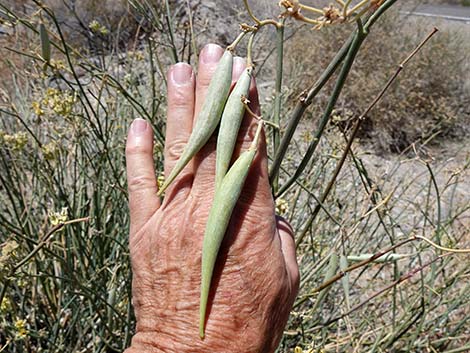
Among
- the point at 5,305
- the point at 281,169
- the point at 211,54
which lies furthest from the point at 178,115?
the point at 5,305

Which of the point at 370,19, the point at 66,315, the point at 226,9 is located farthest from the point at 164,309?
the point at 226,9

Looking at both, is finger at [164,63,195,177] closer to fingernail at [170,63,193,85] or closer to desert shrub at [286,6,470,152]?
fingernail at [170,63,193,85]

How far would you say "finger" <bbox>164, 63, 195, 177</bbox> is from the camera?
97 centimetres

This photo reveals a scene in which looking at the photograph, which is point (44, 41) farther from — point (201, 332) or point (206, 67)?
point (201, 332)

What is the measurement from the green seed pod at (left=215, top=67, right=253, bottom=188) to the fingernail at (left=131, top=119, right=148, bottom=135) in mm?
284

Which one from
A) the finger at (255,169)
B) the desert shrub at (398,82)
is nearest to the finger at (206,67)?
the finger at (255,169)

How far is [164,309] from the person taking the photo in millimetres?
923

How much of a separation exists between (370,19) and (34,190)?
168 centimetres

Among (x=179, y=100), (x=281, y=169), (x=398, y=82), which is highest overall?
(x=179, y=100)

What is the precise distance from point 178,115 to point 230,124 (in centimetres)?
21

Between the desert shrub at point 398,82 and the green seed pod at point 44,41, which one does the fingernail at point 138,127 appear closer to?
the green seed pod at point 44,41

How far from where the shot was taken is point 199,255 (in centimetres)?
88

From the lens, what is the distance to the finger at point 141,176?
1.00 m

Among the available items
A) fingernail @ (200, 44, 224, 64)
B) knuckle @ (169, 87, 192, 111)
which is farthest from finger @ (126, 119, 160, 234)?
fingernail @ (200, 44, 224, 64)
